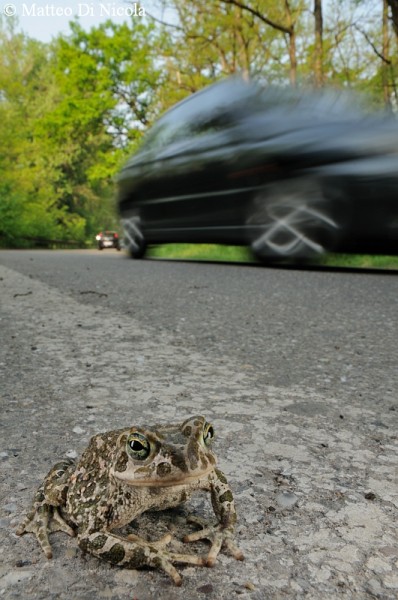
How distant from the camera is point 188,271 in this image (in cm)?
820

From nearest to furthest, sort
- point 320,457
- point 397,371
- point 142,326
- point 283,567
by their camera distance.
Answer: point 283,567 < point 320,457 < point 397,371 < point 142,326

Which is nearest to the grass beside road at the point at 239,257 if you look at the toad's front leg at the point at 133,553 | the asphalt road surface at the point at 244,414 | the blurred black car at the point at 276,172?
the blurred black car at the point at 276,172

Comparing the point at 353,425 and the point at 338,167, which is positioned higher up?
the point at 338,167

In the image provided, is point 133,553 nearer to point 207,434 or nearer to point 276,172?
point 207,434

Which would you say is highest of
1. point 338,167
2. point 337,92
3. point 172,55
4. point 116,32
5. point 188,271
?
point 116,32

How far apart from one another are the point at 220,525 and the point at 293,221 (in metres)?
6.25

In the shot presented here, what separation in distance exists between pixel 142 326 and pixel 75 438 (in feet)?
6.69

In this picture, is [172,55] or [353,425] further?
[172,55]

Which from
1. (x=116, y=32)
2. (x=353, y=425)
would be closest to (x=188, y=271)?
(x=353, y=425)

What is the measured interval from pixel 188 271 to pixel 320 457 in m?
6.40

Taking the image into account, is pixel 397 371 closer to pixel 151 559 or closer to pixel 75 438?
pixel 75 438

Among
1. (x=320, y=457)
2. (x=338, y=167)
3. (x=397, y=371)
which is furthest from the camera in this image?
(x=338, y=167)

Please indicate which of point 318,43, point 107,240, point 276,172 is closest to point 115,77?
point 107,240

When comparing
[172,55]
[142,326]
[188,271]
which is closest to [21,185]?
[172,55]
